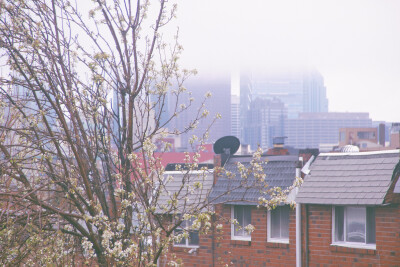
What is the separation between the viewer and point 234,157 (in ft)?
70.8

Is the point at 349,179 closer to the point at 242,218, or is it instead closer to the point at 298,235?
the point at 298,235

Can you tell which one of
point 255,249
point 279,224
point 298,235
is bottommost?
point 255,249

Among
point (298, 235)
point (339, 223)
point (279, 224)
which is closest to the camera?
point (339, 223)

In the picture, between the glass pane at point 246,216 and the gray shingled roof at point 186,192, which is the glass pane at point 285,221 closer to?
the glass pane at point 246,216

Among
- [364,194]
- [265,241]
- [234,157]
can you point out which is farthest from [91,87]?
[234,157]

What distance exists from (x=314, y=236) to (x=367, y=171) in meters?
2.56

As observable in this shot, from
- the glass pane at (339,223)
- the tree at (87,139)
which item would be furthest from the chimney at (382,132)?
the tree at (87,139)

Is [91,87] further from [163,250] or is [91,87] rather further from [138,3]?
[163,250]

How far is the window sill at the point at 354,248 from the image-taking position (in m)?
16.7

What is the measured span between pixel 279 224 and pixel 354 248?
9.19ft

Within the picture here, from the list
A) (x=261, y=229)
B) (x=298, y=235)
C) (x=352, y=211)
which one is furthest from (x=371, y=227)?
(x=261, y=229)

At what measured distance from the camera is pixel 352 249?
55.9 feet

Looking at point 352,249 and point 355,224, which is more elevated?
point 355,224

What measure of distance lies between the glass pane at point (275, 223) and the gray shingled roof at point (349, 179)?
52.7 inches
